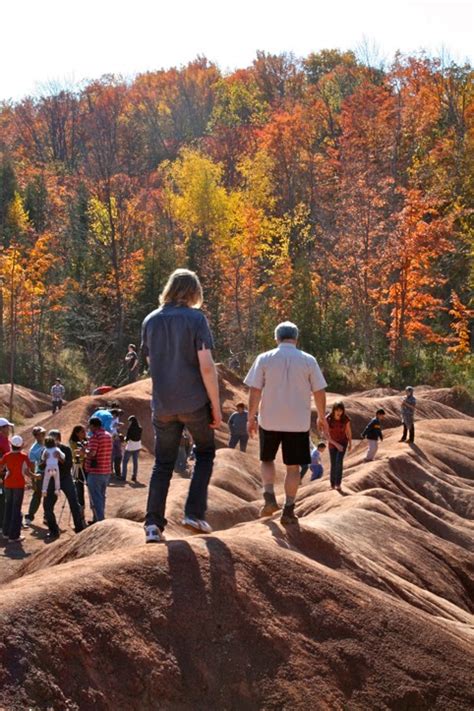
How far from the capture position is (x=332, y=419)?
19.6m

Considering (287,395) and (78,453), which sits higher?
(287,395)

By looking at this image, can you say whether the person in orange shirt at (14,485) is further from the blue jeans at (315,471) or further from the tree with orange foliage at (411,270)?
the tree with orange foliage at (411,270)

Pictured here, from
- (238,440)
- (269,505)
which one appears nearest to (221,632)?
(269,505)

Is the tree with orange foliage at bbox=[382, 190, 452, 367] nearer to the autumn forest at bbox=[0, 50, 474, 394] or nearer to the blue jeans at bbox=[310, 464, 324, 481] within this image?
the autumn forest at bbox=[0, 50, 474, 394]

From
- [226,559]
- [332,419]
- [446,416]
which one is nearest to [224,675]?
[226,559]

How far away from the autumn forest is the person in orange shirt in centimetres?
2514

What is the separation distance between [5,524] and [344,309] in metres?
41.3

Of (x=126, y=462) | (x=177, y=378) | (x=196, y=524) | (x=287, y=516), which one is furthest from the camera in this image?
(x=126, y=462)

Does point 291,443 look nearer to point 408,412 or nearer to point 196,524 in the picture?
point 196,524

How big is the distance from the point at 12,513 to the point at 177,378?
9.04 meters

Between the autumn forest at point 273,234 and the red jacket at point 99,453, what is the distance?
25436mm

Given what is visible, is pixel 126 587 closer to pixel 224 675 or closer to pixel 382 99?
pixel 224 675

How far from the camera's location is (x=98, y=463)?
16.5 meters

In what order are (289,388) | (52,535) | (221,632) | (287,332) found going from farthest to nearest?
(52,535), (287,332), (289,388), (221,632)
